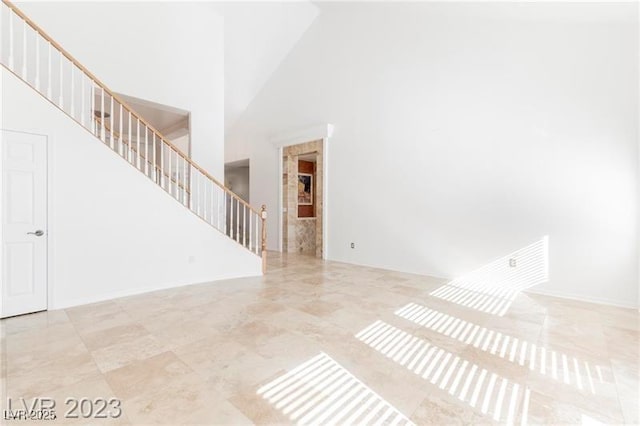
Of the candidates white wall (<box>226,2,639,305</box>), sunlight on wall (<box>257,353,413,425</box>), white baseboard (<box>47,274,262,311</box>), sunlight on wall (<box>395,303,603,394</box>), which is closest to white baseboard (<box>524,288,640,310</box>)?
white wall (<box>226,2,639,305</box>)

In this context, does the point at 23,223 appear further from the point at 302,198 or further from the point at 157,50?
the point at 302,198

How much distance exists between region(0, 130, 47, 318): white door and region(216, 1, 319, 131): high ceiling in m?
4.74

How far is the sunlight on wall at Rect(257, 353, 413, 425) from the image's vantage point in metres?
1.76

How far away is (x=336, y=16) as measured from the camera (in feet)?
21.8

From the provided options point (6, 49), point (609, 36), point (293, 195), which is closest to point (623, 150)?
point (609, 36)

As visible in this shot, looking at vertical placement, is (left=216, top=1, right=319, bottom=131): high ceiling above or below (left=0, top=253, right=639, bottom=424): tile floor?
above

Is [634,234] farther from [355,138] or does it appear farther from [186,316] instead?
[186,316]

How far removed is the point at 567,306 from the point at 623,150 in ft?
6.93

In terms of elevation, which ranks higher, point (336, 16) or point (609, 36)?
point (336, 16)

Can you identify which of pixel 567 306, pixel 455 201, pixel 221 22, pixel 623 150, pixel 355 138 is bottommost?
pixel 567 306

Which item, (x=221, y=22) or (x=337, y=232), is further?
(x=337, y=232)

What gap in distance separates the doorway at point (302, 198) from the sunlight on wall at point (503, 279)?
134 inches

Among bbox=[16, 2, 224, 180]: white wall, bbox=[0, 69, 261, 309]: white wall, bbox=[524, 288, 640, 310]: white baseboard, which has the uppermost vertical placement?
bbox=[16, 2, 224, 180]: white wall

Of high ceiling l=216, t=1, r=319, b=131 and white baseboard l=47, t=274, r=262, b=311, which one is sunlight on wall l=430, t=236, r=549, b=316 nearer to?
white baseboard l=47, t=274, r=262, b=311
